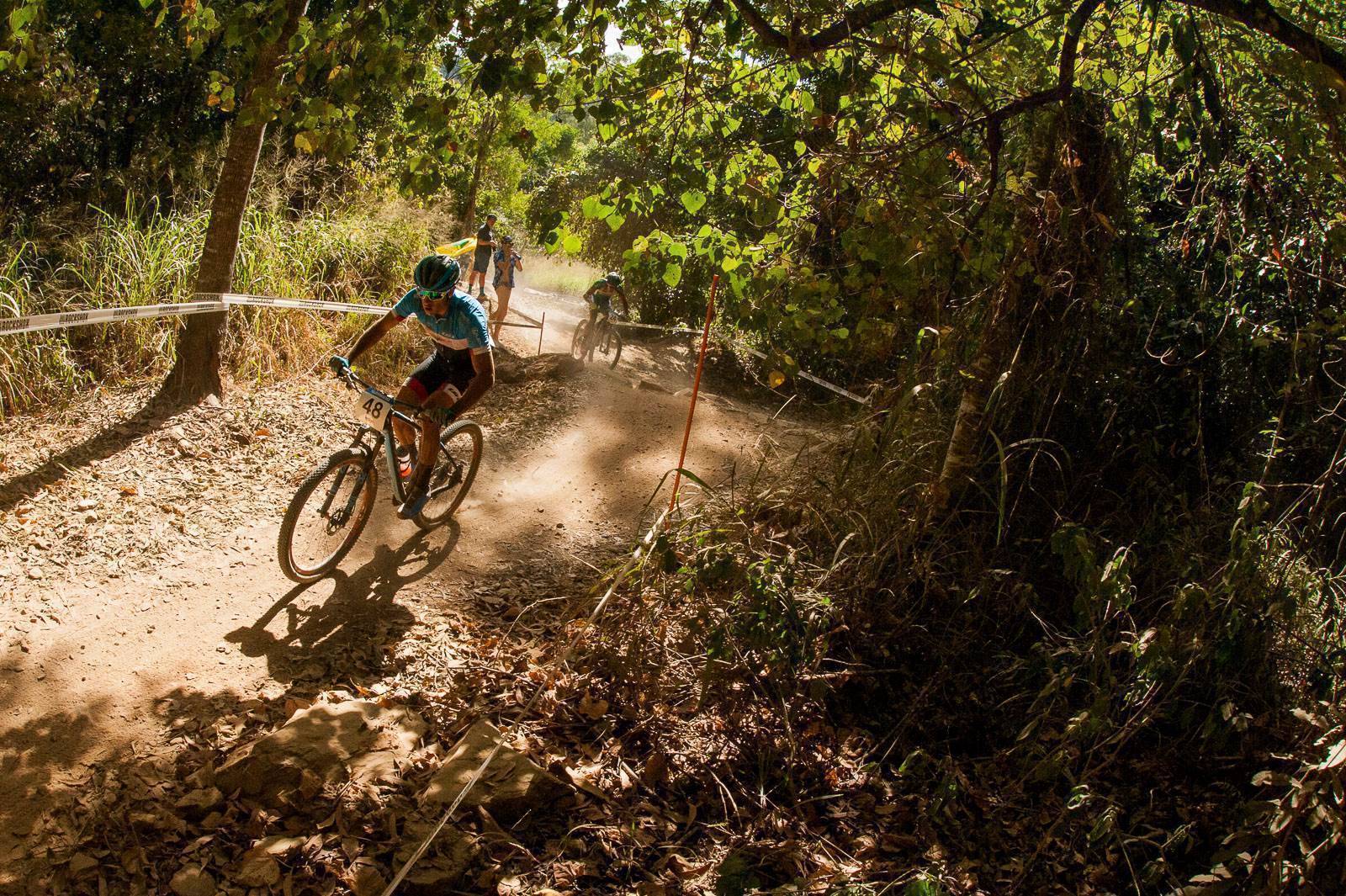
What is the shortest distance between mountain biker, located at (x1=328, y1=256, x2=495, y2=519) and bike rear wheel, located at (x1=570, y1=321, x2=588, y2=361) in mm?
7875

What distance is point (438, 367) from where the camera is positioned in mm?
5875

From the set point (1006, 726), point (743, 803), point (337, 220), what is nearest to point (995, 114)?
point (1006, 726)

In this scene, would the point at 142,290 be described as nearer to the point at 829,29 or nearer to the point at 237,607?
the point at 237,607

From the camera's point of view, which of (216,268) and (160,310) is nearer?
(160,310)

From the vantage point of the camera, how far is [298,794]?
3555 mm

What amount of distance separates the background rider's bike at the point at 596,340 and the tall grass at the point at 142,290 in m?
4.32

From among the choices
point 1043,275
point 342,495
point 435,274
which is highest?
point 1043,275

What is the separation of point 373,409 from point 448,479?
1147mm

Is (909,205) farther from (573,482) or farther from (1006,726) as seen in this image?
(573,482)

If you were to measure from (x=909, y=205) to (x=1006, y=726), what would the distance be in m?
2.59

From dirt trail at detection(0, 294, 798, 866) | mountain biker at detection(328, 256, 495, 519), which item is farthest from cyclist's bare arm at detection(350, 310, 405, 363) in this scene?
dirt trail at detection(0, 294, 798, 866)

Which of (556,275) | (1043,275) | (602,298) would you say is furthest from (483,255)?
(556,275)

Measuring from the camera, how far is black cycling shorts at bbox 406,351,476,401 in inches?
229

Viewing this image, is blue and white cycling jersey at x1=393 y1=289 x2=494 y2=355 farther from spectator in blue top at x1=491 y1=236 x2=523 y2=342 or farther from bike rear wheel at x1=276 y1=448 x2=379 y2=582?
spectator in blue top at x1=491 y1=236 x2=523 y2=342
